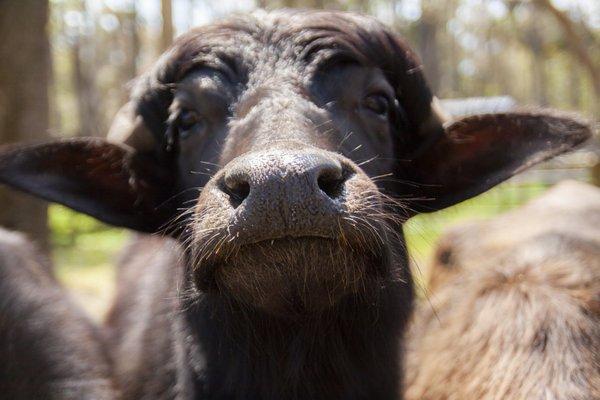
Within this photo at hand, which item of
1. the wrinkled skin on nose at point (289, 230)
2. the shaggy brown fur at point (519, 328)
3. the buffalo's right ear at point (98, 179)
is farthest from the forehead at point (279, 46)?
the shaggy brown fur at point (519, 328)

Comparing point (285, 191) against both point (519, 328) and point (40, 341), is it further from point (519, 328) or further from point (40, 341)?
point (40, 341)

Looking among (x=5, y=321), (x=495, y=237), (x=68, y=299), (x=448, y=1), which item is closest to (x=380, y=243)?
(x=5, y=321)

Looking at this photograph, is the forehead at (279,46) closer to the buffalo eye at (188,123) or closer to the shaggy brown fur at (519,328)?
the buffalo eye at (188,123)

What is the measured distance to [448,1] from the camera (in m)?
41.2

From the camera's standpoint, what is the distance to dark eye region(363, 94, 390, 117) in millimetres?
3281

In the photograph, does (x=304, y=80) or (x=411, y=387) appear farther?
(x=411, y=387)

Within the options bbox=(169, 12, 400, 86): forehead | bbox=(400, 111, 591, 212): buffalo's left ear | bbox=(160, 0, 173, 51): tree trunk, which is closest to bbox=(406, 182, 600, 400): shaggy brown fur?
bbox=(400, 111, 591, 212): buffalo's left ear

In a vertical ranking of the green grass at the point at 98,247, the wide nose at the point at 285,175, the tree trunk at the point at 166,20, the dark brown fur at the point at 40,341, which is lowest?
the green grass at the point at 98,247

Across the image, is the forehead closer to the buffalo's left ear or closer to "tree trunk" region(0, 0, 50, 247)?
the buffalo's left ear

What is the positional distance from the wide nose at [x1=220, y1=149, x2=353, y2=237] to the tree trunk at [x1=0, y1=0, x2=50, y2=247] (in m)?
4.49

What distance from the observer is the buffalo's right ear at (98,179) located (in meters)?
3.24

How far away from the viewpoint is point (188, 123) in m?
3.30

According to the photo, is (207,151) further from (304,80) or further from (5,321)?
(5,321)

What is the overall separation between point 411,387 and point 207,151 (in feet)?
6.70
